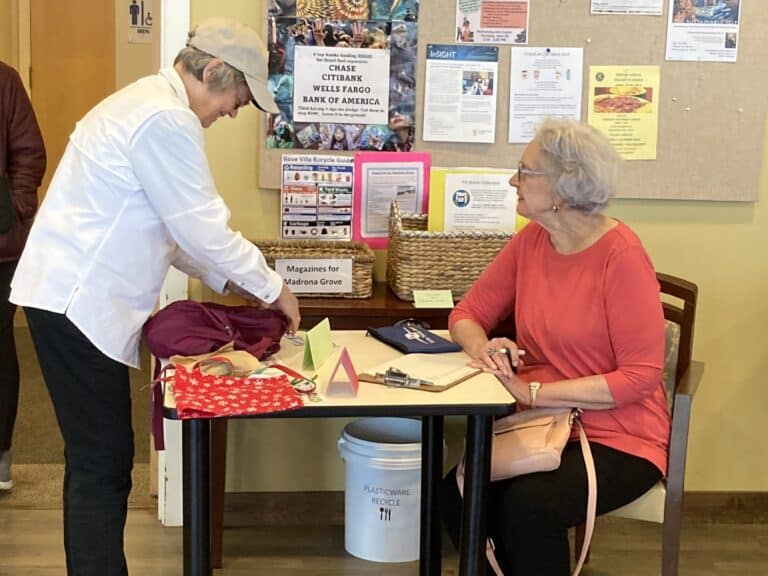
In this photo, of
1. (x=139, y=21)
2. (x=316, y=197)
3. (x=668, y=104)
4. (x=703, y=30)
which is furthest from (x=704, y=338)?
(x=139, y=21)

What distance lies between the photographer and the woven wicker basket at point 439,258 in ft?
9.07

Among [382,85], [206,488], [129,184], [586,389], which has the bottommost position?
[206,488]

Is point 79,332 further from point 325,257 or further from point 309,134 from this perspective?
point 309,134

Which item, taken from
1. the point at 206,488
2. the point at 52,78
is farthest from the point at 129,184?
the point at 52,78

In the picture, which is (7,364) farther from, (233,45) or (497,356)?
(497,356)

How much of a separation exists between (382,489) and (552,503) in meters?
0.77

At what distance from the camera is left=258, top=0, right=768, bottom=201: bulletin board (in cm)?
297

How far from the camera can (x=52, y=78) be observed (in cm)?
564

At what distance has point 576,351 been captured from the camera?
2328mm

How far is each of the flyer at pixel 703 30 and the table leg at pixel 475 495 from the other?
1.48 metres

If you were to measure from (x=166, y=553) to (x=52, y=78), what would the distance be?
3469 millimetres

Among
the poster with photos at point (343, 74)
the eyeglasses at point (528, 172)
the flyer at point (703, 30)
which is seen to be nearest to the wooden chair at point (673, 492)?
the eyeglasses at point (528, 172)

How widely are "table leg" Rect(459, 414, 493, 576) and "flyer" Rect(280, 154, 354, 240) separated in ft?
3.58

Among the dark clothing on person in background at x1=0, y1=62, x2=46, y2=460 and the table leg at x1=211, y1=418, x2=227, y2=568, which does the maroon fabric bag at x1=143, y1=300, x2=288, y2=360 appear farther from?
the dark clothing on person in background at x1=0, y1=62, x2=46, y2=460
